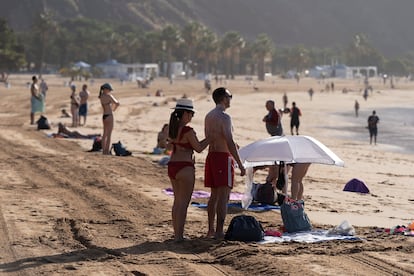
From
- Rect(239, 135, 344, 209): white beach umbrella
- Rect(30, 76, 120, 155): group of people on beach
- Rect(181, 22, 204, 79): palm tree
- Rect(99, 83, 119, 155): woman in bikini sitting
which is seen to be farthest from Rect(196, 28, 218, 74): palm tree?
Rect(239, 135, 344, 209): white beach umbrella

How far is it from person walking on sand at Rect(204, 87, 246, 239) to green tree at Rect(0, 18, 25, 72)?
6809 centimetres

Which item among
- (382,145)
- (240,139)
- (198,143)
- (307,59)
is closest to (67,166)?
(198,143)

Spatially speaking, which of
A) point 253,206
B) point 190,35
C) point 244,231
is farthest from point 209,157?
point 190,35

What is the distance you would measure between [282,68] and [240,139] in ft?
455

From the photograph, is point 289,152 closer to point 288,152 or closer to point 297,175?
point 288,152

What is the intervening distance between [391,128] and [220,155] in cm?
3221

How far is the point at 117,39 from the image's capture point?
381ft

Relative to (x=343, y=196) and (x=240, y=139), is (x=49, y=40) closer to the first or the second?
(x=240, y=139)

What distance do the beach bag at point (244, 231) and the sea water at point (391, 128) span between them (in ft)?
64.4

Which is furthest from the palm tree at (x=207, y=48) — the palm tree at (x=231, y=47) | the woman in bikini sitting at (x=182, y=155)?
the woman in bikini sitting at (x=182, y=155)

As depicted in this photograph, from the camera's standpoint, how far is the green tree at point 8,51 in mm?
75062

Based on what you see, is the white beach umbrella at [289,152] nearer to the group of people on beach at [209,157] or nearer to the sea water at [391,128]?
the group of people on beach at [209,157]

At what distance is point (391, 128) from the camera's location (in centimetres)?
3991

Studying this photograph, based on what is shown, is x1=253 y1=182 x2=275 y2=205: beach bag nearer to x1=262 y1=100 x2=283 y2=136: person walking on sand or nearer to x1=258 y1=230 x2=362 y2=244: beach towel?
x1=258 y1=230 x2=362 y2=244: beach towel
